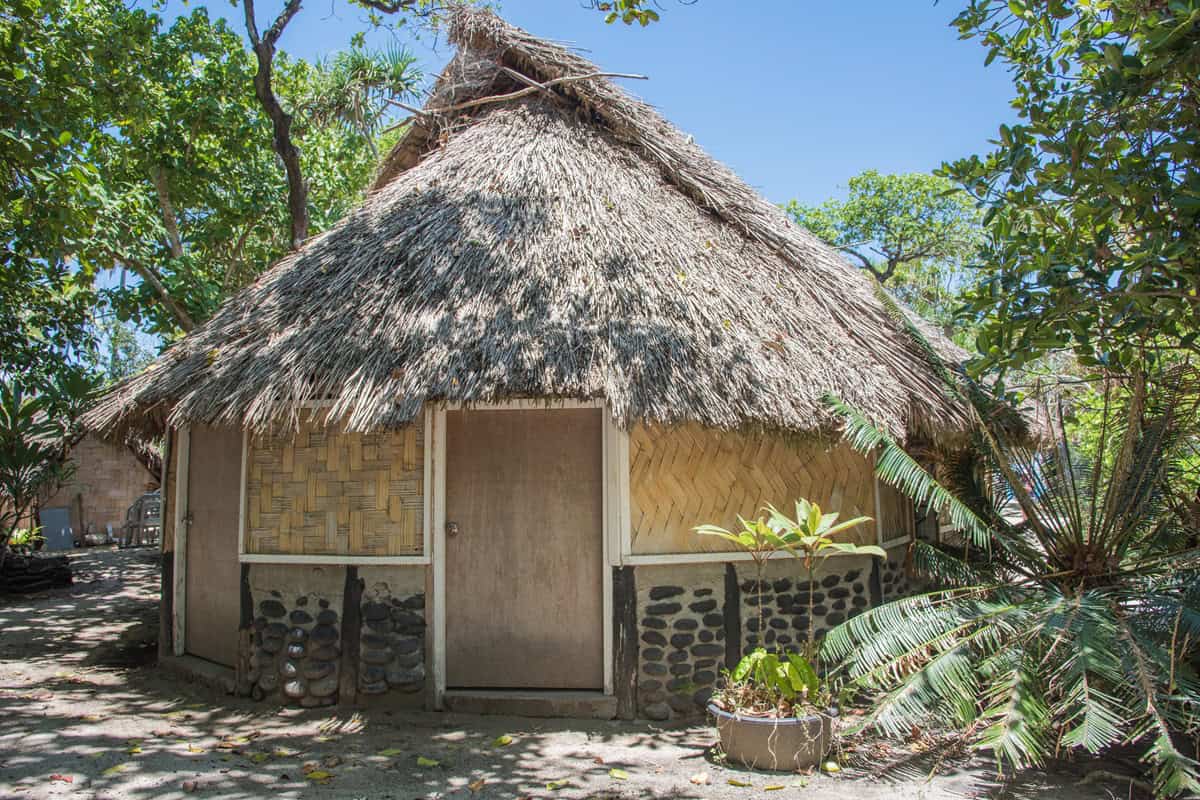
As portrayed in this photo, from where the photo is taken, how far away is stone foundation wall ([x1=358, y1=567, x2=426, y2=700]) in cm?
545

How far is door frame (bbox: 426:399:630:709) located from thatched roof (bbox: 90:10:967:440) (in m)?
0.42

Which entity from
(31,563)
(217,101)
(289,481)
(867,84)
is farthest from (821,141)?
(31,563)

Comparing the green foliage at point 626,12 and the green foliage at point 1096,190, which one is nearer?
the green foliage at point 1096,190

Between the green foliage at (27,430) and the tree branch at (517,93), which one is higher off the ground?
the tree branch at (517,93)

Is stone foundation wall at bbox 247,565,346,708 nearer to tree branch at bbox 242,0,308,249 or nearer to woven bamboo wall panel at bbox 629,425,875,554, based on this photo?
woven bamboo wall panel at bbox 629,425,875,554

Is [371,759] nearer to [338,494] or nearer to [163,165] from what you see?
[338,494]

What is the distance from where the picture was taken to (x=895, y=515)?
675cm

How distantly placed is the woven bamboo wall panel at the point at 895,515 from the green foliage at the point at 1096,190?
1.93 metres

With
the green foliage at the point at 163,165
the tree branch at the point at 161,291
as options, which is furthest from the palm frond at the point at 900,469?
the tree branch at the point at 161,291

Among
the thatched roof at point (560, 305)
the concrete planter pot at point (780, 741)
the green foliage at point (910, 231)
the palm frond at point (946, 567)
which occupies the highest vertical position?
the green foliage at point (910, 231)

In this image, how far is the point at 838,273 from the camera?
289 inches

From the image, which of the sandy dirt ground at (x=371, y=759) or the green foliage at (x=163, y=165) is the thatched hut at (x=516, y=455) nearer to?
the sandy dirt ground at (x=371, y=759)

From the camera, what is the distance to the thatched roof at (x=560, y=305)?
520 cm

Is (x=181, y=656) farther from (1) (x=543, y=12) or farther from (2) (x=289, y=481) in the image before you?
(1) (x=543, y=12)
